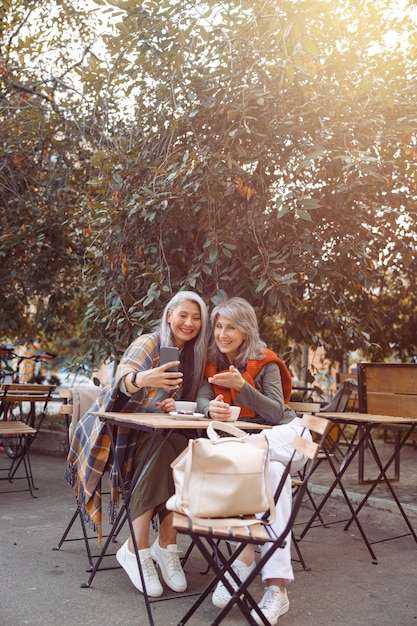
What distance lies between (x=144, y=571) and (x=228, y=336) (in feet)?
4.57

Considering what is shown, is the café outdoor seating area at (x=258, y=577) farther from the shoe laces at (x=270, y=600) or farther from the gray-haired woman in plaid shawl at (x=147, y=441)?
the gray-haired woman in plaid shawl at (x=147, y=441)

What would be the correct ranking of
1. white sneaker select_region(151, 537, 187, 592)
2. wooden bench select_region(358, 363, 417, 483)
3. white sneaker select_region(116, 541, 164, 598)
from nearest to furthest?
white sneaker select_region(116, 541, 164, 598)
white sneaker select_region(151, 537, 187, 592)
wooden bench select_region(358, 363, 417, 483)

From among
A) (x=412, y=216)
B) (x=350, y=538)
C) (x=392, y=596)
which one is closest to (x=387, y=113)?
(x=412, y=216)

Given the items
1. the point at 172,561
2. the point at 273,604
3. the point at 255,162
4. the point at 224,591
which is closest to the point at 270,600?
the point at 273,604

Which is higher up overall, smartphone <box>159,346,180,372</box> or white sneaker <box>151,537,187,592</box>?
smartphone <box>159,346,180,372</box>

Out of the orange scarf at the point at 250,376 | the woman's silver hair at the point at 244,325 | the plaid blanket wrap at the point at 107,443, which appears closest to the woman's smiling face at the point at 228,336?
the woman's silver hair at the point at 244,325

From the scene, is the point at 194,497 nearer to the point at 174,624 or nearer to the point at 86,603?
the point at 174,624

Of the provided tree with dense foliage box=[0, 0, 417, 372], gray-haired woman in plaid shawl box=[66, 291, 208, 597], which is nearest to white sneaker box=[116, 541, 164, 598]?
gray-haired woman in plaid shawl box=[66, 291, 208, 597]

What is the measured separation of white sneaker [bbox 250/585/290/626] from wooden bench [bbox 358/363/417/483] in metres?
2.31

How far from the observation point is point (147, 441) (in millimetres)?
3926

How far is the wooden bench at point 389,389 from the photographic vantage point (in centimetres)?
555

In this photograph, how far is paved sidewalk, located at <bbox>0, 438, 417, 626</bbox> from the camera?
10.9 feet

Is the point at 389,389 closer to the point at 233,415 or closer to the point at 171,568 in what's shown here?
the point at 233,415

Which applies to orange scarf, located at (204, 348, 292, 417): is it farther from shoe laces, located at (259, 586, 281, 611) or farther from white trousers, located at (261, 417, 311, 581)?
shoe laces, located at (259, 586, 281, 611)
